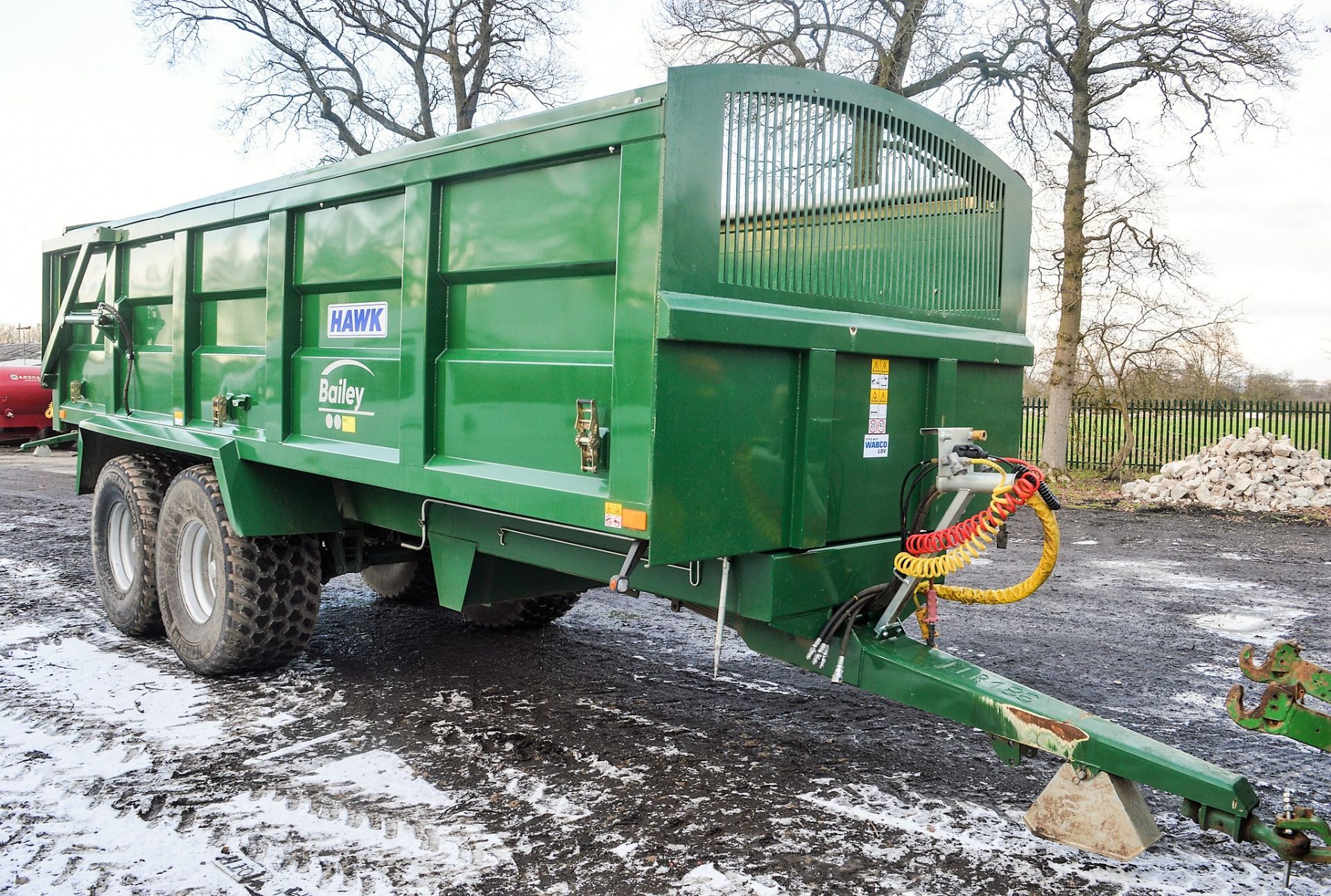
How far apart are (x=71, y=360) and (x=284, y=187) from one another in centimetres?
316

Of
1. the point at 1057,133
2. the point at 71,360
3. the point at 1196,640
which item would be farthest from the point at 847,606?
the point at 1057,133

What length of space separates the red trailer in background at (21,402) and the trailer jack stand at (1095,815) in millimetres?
16729

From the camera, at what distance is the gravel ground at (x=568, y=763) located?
9.87ft

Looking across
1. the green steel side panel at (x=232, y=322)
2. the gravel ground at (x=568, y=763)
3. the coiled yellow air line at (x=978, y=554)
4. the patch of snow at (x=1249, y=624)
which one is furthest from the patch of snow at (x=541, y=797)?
the patch of snow at (x=1249, y=624)

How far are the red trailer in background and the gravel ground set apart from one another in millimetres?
11463

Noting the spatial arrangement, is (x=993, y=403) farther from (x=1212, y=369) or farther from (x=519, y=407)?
(x=1212, y=369)

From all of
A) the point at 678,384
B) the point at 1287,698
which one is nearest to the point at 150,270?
the point at 678,384

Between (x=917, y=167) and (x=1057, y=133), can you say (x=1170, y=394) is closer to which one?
(x=1057, y=133)

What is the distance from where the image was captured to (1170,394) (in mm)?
17250

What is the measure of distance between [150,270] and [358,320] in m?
2.20

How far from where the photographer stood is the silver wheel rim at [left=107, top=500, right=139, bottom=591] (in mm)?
5668

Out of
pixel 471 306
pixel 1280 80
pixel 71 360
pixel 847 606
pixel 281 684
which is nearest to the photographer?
pixel 847 606

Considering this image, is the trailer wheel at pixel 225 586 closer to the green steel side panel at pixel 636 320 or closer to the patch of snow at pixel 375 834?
the patch of snow at pixel 375 834

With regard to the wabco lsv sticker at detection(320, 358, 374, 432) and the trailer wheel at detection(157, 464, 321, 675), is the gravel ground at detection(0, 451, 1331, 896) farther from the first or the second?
the wabco lsv sticker at detection(320, 358, 374, 432)
